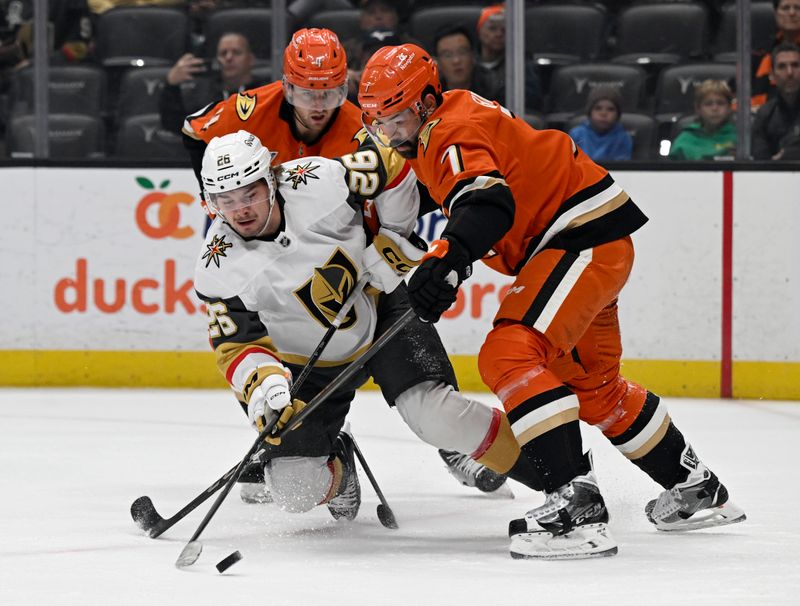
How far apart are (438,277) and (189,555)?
721 mm

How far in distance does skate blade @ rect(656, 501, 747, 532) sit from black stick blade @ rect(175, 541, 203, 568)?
101 centimetres

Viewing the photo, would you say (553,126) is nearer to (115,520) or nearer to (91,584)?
(115,520)

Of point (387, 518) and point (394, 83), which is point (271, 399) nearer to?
point (387, 518)

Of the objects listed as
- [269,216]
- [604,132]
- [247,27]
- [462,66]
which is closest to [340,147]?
[269,216]

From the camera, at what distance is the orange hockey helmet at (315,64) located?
365 centimetres

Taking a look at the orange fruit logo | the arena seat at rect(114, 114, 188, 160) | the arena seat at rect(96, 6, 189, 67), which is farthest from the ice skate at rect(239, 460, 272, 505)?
the arena seat at rect(96, 6, 189, 67)

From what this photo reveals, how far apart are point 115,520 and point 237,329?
58cm

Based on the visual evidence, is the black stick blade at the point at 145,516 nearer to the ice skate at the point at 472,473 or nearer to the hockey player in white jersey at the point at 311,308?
the hockey player in white jersey at the point at 311,308

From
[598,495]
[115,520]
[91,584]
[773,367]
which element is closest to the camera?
[91,584]

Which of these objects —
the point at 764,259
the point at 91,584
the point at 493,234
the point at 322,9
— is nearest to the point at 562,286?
the point at 493,234

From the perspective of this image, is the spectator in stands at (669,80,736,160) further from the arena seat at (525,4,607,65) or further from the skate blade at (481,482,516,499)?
the skate blade at (481,482,516,499)

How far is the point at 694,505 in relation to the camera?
2965 millimetres

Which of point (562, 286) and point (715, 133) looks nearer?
point (562, 286)

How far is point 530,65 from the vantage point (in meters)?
5.43
